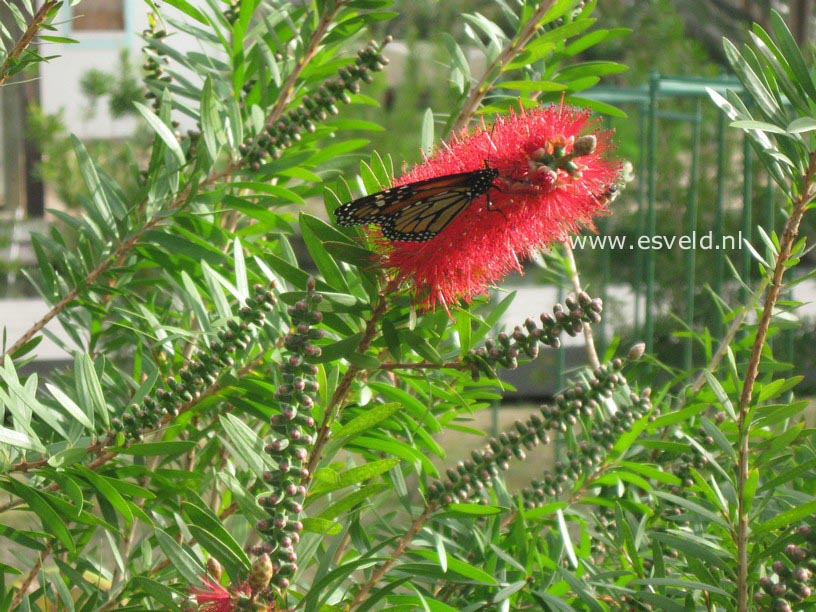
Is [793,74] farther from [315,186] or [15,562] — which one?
[15,562]

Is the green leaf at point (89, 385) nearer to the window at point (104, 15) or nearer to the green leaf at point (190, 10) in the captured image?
the green leaf at point (190, 10)

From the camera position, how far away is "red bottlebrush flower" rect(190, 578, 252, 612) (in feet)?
1.07

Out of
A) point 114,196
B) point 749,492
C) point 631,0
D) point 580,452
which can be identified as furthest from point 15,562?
point 631,0

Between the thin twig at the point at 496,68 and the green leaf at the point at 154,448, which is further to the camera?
the thin twig at the point at 496,68

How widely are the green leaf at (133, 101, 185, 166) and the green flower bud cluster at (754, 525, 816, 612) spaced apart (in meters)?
0.33

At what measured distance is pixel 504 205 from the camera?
330mm

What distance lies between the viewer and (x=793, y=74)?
0.37 metres

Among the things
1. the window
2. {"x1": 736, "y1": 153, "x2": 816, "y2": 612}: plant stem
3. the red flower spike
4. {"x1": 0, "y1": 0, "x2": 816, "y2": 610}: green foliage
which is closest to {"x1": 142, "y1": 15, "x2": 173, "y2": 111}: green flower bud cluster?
{"x1": 0, "y1": 0, "x2": 816, "y2": 610}: green foliage

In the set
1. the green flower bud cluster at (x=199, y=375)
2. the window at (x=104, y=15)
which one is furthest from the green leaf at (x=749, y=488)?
the window at (x=104, y=15)

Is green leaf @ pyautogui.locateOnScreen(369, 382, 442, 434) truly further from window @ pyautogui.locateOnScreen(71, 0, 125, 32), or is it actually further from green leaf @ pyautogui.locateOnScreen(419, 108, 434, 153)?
window @ pyautogui.locateOnScreen(71, 0, 125, 32)

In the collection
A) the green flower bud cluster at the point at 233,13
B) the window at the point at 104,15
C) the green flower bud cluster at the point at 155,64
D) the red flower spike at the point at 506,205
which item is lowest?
the red flower spike at the point at 506,205

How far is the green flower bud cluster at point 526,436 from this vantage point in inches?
16.3

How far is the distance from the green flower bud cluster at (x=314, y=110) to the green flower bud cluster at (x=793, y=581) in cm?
29

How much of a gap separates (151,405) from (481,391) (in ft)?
0.59
